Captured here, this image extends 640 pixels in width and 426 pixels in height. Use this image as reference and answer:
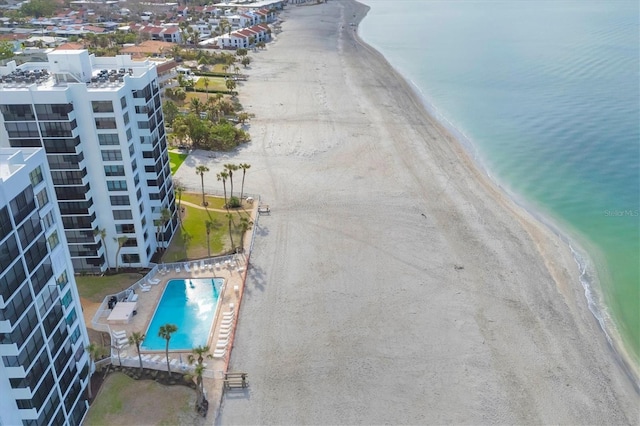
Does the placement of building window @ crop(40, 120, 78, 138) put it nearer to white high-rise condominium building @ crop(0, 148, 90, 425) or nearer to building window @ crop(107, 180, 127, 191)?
building window @ crop(107, 180, 127, 191)

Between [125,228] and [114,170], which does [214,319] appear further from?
[114,170]

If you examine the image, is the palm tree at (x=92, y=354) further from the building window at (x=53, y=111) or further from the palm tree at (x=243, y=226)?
the palm tree at (x=243, y=226)

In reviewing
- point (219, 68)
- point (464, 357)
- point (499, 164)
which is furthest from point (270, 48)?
point (464, 357)

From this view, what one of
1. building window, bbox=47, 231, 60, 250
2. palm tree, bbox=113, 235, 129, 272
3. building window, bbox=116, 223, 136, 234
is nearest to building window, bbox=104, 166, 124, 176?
building window, bbox=116, 223, 136, 234

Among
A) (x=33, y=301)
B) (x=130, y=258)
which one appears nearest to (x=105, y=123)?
(x=130, y=258)

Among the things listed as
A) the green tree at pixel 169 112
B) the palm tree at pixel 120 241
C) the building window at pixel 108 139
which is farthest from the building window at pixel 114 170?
the green tree at pixel 169 112

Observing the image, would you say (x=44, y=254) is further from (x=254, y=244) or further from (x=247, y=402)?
(x=254, y=244)

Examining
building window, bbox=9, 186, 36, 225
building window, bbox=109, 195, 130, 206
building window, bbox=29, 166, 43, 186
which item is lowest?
building window, bbox=109, 195, 130, 206
